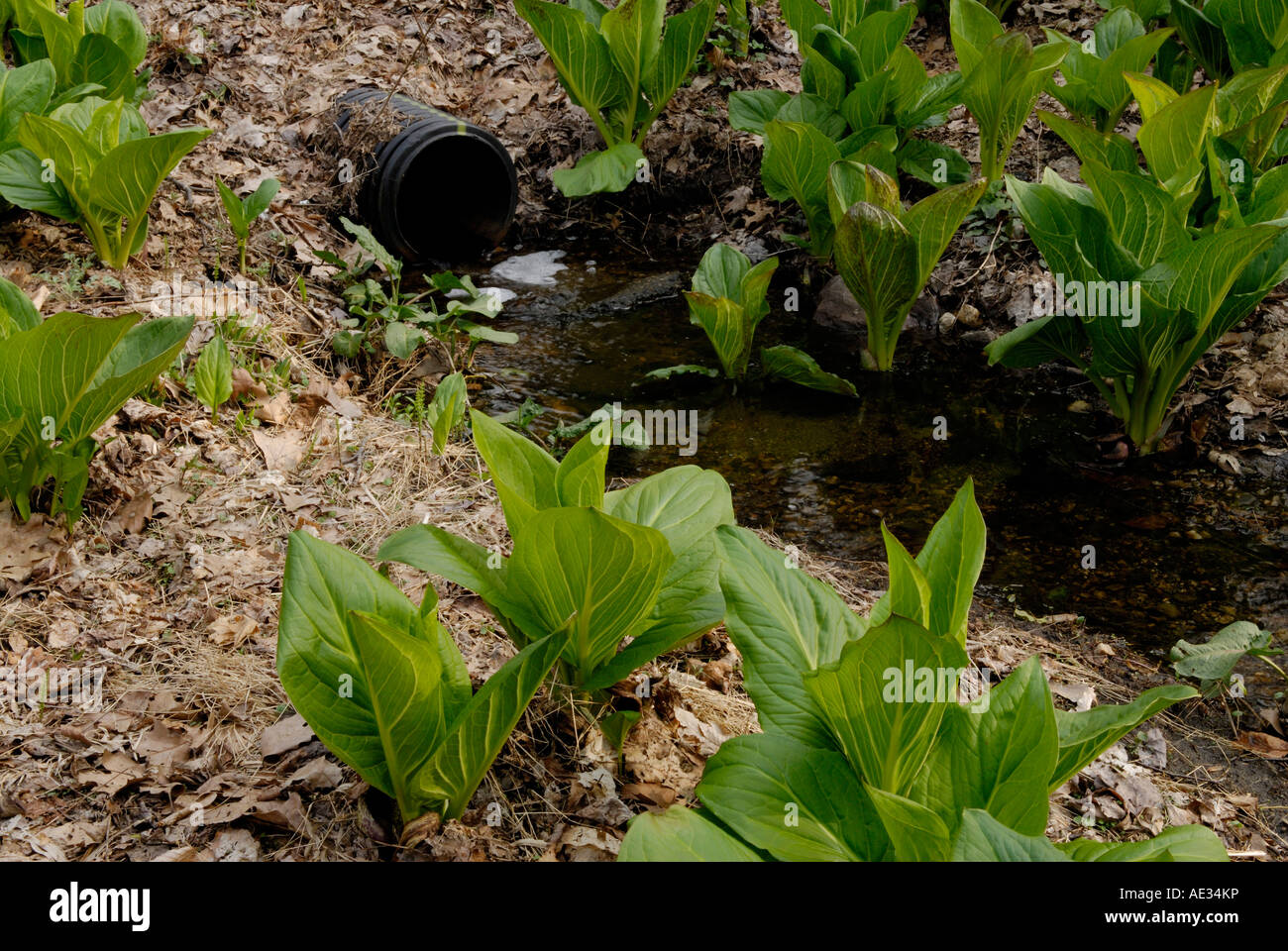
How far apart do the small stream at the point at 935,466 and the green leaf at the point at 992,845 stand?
6.17 feet

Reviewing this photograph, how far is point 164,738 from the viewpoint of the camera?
84.6 inches

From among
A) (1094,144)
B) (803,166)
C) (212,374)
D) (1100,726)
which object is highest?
(803,166)

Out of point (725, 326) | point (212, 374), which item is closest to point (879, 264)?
point (725, 326)

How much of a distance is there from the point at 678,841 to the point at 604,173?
4552mm

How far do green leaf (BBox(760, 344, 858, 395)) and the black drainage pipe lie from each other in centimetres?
202

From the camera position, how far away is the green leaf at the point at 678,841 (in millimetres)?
1427

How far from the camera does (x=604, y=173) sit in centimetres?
543

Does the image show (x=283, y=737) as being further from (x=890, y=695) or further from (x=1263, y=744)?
(x=1263, y=744)

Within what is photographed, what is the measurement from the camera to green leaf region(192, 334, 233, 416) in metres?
3.23

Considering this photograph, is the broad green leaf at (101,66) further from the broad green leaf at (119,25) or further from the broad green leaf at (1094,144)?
the broad green leaf at (1094,144)

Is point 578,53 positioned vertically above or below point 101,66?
above

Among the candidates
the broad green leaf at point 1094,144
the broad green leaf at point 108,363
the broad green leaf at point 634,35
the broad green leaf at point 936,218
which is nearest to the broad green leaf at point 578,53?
the broad green leaf at point 634,35

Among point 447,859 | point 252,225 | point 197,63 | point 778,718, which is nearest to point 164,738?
point 447,859

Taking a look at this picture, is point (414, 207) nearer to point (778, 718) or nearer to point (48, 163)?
point (48, 163)
